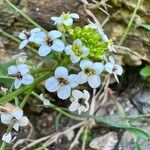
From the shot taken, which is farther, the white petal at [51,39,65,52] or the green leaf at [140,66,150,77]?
the green leaf at [140,66,150,77]

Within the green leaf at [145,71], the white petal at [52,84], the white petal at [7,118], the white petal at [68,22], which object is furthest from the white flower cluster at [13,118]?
the green leaf at [145,71]

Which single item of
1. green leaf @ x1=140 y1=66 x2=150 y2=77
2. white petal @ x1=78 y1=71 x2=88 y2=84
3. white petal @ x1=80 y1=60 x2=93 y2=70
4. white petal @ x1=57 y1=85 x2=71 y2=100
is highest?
white petal @ x1=80 y1=60 x2=93 y2=70

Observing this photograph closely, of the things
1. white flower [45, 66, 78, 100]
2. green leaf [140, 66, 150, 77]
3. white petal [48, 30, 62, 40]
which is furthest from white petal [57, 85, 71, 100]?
green leaf [140, 66, 150, 77]

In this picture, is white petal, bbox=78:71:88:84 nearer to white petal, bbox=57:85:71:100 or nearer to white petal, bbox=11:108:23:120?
white petal, bbox=57:85:71:100

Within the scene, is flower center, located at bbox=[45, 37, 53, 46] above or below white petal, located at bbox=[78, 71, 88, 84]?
above

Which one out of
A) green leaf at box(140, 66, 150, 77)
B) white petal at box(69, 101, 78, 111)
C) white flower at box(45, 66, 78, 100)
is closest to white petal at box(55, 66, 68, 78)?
white flower at box(45, 66, 78, 100)

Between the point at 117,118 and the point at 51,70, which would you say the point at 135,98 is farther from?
the point at 51,70

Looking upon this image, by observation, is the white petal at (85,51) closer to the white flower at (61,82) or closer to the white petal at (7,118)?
the white flower at (61,82)
